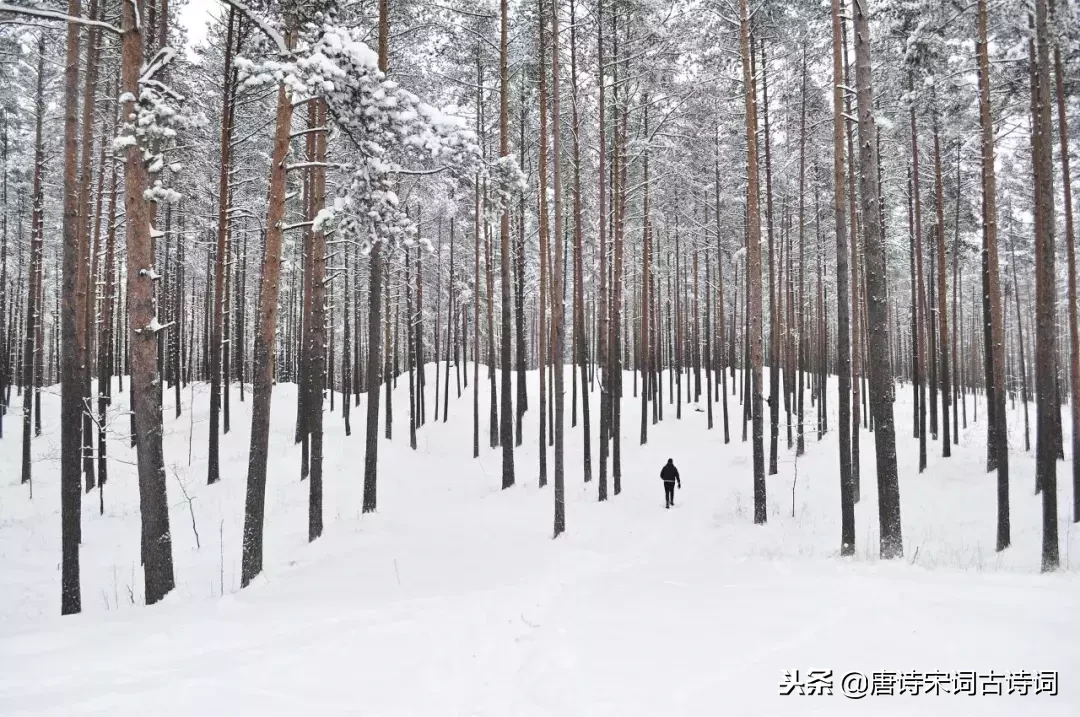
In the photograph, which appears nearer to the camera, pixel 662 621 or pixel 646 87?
pixel 662 621

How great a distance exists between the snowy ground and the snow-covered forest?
5 centimetres

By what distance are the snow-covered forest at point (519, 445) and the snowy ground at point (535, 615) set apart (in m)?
0.05

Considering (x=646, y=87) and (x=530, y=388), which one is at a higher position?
(x=646, y=87)

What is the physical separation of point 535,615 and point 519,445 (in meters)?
15.8

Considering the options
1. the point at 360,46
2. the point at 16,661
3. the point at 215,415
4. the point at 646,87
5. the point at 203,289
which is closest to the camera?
the point at 16,661

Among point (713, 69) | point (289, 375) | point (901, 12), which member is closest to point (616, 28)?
point (713, 69)

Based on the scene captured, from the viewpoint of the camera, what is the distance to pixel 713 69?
15258 millimetres

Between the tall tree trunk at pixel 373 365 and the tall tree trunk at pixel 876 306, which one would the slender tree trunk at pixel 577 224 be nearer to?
the tall tree trunk at pixel 373 365

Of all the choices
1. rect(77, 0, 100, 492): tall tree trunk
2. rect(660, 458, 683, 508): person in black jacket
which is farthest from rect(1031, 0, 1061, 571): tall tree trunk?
rect(77, 0, 100, 492): tall tree trunk

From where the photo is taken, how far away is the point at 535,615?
6074mm

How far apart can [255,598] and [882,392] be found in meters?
9.74

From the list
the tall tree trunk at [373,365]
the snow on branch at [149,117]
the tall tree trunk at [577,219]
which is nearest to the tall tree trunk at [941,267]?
the tall tree trunk at [577,219]

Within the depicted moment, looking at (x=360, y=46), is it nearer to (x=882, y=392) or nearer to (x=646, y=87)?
(x=882, y=392)

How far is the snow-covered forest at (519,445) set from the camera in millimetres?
4648
